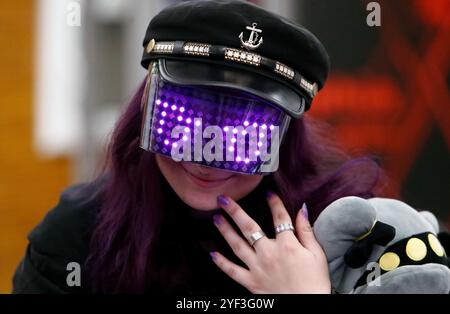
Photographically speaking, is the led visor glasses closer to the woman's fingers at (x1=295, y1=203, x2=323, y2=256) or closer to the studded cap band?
the studded cap band

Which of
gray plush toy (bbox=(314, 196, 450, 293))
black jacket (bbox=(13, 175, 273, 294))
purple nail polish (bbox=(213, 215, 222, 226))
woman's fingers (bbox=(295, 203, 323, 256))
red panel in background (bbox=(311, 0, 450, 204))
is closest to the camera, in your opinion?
gray plush toy (bbox=(314, 196, 450, 293))

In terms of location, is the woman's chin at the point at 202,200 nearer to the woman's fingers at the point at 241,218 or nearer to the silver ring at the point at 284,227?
the woman's fingers at the point at 241,218

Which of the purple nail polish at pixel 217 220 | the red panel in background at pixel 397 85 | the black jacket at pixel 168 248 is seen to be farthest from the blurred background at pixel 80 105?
the purple nail polish at pixel 217 220

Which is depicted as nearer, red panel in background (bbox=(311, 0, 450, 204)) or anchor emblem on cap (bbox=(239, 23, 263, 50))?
anchor emblem on cap (bbox=(239, 23, 263, 50))

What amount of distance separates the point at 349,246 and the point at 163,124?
47 cm

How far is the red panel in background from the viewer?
3447mm

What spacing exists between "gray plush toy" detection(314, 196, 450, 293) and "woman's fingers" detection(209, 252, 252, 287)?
0.19m

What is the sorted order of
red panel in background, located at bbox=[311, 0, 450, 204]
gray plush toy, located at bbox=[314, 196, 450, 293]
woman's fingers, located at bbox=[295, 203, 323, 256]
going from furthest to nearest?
red panel in background, located at bbox=[311, 0, 450, 204] < woman's fingers, located at bbox=[295, 203, 323, 256] < gray plush toy, located at bbox=[314, 196, 450, 293]

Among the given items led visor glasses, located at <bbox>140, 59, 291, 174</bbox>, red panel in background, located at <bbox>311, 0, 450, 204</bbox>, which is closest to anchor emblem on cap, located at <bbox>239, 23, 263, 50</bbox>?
led visor glasses, located at <bbox>140, 59, 291, 174</bbox>

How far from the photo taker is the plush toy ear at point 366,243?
1.53 m

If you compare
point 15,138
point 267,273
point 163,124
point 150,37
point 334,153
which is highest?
point 150,37

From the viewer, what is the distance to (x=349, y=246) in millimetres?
1558

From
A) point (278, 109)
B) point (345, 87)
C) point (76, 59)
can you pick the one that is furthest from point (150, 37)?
point (76, 59)

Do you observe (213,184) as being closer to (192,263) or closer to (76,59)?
(192,263)
